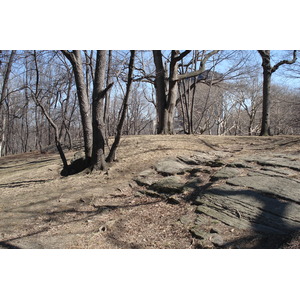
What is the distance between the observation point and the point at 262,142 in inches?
324

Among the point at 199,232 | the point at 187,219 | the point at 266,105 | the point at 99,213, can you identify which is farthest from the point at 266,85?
the point at 99,213

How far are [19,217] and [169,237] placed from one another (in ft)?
8.99

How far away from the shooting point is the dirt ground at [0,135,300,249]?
3318 mm

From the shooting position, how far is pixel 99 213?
14.0 feet

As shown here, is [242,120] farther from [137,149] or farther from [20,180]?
[20,180]

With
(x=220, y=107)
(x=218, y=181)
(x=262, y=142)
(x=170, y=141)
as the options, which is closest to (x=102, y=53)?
(x=170, y=141)

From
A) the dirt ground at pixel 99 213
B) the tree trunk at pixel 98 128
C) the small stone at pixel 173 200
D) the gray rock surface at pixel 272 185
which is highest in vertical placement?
the tree trunk at pixel 98 128

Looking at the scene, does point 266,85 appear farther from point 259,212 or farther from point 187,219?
point 187,219

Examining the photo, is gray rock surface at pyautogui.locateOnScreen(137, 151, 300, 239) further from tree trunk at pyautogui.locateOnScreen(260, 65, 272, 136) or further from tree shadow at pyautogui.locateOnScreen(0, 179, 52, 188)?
tree trunk at pyautogui.locateOnScreen(260, 65, 272, 136)

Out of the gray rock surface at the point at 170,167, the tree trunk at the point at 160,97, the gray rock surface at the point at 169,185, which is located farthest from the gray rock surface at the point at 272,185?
the tree trunk at the point at 160,97

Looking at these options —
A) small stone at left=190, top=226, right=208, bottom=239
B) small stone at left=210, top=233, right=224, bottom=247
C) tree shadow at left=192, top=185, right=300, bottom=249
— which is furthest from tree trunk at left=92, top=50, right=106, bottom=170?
small stone at left=210, top=233, right=224, bottom=247

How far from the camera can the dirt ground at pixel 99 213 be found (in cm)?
332

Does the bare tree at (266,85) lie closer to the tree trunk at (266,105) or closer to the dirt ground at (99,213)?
the tree trunk at (266,105)

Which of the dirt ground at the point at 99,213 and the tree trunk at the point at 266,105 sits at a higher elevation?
the tree trunk at the point at 266,105
